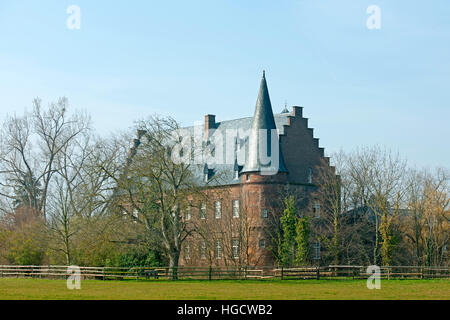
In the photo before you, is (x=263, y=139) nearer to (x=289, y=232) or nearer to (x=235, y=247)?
(x=289, y=232)

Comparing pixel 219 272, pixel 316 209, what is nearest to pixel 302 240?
pixel 316 209

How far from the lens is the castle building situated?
2239 inches

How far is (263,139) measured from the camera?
56.8 metres

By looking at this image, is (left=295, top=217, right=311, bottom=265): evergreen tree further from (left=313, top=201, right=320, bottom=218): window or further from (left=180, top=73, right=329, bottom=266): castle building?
(left=313, top=201, right=320, bottom=218): window

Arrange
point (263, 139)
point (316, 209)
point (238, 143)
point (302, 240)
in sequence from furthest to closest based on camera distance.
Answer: point (238, 143), point (316, 209), point (263, 139), point (302, 240)

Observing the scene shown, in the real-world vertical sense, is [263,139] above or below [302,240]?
above

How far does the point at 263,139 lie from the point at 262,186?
3.83 meters

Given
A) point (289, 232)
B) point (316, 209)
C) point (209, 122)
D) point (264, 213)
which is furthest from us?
point (209, 122)

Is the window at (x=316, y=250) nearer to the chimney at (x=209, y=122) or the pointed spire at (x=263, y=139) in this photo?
the pointed spire at (x=263, y=139)

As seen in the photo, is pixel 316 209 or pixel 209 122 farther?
pixel 209 122

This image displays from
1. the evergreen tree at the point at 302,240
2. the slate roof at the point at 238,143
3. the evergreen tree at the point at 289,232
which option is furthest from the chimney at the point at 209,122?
the evergreen tree at the point at 302,240

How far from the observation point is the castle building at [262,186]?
56.9m
